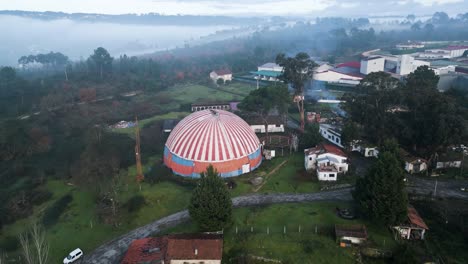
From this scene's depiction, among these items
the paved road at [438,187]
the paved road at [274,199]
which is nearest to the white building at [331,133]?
the paved road at [438,187]

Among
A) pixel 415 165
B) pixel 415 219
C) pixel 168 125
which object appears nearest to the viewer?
pixel 415 219

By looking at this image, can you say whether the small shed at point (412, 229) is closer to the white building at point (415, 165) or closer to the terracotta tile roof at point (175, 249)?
the white building at point (415, 165)

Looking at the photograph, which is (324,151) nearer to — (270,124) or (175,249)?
(270,124)

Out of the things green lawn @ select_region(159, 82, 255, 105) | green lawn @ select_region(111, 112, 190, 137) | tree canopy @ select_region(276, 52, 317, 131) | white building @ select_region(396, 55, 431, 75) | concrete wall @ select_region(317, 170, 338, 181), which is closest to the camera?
concrete wall @ select_region(317, 170, 338, 181)

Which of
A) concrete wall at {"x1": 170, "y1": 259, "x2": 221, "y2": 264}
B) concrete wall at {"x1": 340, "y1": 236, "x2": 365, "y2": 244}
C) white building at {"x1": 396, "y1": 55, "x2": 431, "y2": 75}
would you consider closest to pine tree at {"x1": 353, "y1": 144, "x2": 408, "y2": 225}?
concrete wall at {"x1": 340, "y1": 236, "x2": 365, "y2": 244}

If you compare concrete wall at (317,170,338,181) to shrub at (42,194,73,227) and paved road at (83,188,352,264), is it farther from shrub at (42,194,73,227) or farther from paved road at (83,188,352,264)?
shrub at (42,194,73,227)

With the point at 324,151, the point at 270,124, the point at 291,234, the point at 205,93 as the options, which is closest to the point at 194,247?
the point at 291,234

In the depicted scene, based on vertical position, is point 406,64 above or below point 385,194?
above
